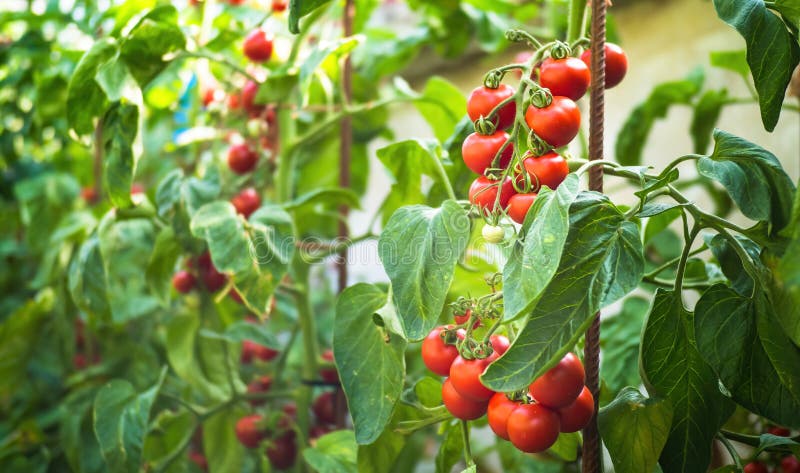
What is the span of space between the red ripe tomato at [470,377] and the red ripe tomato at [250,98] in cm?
52

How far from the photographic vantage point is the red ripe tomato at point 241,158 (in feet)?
2.98

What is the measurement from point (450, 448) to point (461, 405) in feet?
0.40

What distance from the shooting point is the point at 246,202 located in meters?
0.88

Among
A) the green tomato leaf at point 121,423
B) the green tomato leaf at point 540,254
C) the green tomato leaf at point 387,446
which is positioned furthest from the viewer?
the green tomato leaf at point 121,423

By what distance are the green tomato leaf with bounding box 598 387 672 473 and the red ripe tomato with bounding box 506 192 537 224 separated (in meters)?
0.15

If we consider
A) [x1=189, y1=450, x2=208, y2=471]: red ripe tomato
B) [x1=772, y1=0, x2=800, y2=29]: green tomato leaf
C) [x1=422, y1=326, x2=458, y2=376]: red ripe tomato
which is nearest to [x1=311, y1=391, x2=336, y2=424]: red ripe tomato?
[x1=189, y1=450, x2=208, y2=471]: red ripe tomato

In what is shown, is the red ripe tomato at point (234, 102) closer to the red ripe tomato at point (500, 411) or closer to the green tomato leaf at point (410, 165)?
the green tomato leaf at point (410, 165)

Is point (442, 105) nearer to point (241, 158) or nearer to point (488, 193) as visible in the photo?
point (241, 158)

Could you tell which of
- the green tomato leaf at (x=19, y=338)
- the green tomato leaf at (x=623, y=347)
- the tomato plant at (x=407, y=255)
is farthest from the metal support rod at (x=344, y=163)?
the green tomato leaf at (x=19, y=338)

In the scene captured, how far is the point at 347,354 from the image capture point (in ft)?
1.80

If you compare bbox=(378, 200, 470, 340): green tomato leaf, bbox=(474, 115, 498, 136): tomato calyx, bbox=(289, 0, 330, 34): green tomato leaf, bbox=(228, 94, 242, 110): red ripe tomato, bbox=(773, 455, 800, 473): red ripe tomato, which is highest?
bbox=(289, 0, 330, 34): green tomato leaf

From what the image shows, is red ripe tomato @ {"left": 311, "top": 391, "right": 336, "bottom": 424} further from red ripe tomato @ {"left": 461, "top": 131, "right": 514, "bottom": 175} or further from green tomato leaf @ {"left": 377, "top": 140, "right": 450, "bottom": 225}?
red ripe tomato @ {"left": 461, "top": 131, "right": 514, "bottom": 175}

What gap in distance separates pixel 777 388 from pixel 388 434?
293mm

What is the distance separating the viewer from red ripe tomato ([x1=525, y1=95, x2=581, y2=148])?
45cm
